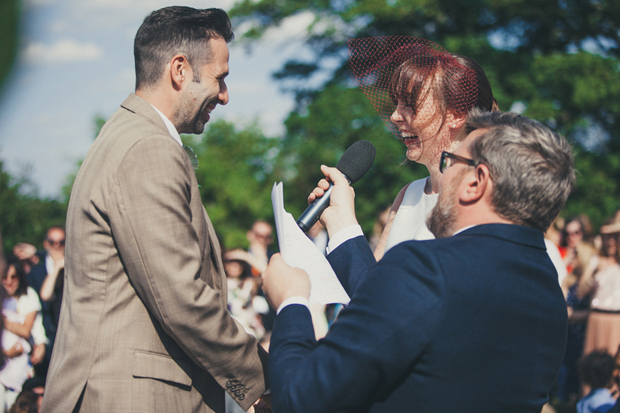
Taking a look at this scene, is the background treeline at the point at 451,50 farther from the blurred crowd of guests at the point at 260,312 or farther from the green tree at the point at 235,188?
the blurred crowd of guests at the point at 260,312

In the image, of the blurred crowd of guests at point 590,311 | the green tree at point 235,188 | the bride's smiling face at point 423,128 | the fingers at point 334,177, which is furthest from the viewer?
the green tree at point 235,188

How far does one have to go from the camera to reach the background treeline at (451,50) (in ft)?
42.3

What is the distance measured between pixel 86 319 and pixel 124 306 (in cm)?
13

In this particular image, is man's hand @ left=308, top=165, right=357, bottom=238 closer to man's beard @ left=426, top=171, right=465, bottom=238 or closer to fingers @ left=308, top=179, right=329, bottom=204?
fingers @ left=308, top=179, right=329, bottom=204

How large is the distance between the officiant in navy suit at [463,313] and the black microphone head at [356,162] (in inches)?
30.6

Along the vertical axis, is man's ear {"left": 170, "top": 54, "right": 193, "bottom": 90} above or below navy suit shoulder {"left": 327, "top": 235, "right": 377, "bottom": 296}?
above

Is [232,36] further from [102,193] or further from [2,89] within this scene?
[2,89]

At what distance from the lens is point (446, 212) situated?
1.58 meters

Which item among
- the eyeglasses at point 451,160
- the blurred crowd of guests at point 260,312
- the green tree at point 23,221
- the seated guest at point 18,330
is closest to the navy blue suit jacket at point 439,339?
the eyeglasses at point 451,160

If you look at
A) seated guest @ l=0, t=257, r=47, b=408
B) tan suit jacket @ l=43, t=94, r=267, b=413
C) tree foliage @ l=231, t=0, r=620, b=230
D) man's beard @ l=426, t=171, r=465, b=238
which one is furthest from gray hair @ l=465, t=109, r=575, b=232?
tree foliage @ l=231, t=0, r=620, b=230

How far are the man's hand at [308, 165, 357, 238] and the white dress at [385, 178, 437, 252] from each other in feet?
1.11

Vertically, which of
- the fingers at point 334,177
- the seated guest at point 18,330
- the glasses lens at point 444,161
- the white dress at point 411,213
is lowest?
the seated guest at point 18,330

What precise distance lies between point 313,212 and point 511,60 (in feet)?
44.3

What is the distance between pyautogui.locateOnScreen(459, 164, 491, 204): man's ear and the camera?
4.88 ft
